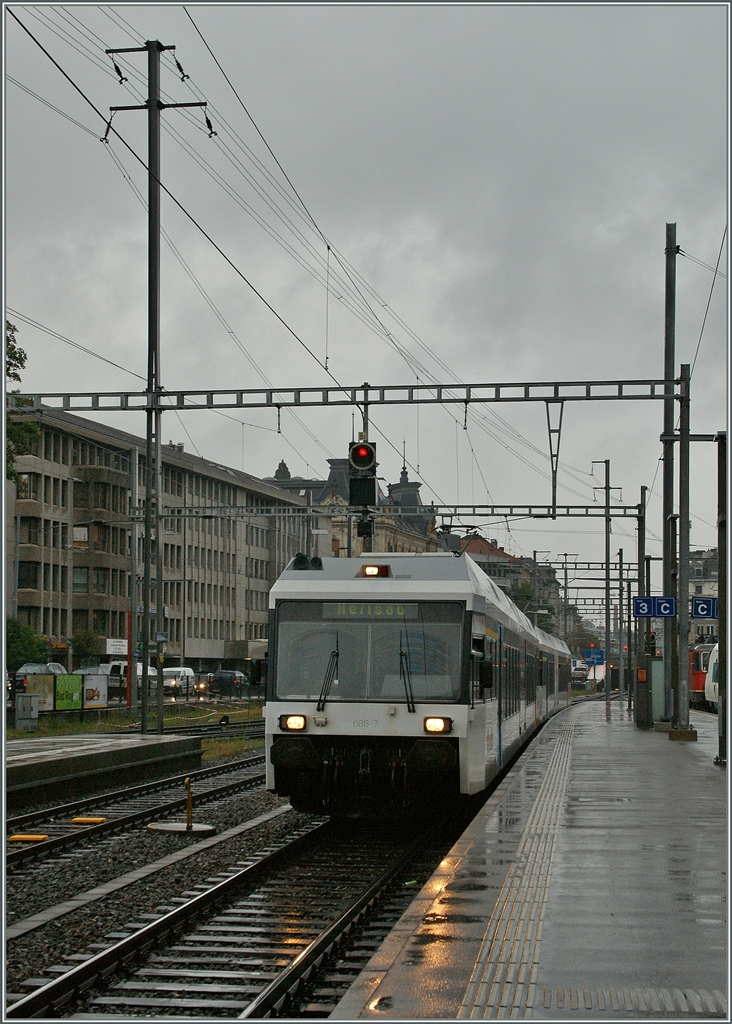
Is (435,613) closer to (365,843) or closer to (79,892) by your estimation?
(365,843)

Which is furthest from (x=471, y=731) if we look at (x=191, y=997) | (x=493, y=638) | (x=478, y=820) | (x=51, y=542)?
(x=51, y=542)

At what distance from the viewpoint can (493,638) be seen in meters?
17.6

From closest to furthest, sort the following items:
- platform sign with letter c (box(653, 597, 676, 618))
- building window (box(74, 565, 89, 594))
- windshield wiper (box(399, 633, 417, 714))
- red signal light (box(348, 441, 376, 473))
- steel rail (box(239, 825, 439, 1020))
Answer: steel rail (box(239, 825, 439, 1020)) < windshield wiper (box(399, 633, 417, 714)) < red signal light (box(348, 441, 376, 473)) < platform sign with letter c (box(653, 597, 676, 618)) < building window (box(74, 565, 89, 594))

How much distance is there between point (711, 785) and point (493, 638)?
12.1ft

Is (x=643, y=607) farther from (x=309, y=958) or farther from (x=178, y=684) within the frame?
(x=178, y=684)

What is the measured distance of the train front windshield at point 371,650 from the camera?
1449 centimetres

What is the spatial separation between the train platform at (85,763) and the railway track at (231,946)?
6.04m

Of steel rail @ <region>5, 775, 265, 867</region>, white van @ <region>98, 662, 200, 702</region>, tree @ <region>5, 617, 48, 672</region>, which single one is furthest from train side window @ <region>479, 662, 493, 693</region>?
tree @ <region>5, 617, 48, 672</region>

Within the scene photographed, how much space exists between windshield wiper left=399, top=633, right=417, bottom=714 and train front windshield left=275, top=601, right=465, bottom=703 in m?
0.01

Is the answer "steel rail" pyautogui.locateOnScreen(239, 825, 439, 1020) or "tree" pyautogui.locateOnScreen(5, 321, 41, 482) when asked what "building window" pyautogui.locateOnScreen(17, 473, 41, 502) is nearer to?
"tree" pyautogui.locateOnScreen(5, 321, 41, 482)

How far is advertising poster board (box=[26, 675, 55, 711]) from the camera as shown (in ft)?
136

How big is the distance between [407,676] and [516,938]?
21.7 feet

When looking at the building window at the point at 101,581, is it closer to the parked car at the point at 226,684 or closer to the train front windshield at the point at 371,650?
the parked car at the point at 226,684

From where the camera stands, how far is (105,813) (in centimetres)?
1870
